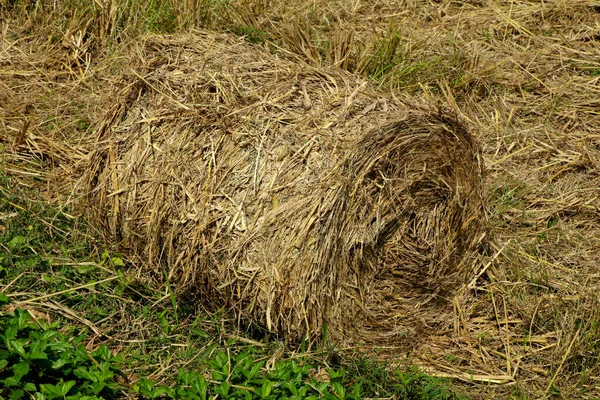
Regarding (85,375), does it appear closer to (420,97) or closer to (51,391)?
(51,391)

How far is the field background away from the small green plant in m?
0.24

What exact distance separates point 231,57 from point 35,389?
2.11 metres

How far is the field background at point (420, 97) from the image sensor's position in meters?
4.13

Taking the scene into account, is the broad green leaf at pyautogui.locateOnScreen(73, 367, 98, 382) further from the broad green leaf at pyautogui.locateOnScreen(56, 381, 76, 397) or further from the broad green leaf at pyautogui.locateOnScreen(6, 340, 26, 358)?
the broad green leaf at pyautogui.locateOnScreen(6, 340, 26, 358)

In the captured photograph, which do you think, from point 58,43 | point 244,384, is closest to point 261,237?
point 244,384

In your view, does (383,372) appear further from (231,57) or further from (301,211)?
(231,57)

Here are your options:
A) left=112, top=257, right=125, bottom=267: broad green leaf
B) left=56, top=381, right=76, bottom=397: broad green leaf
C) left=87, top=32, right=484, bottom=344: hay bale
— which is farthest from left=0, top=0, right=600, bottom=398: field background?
left=56, top=381, right=76, bottom=397: broad green leaf

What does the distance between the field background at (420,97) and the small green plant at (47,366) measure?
0.24m

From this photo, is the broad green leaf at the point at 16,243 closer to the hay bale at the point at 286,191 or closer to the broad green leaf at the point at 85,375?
the hay bale at the point at 286,191

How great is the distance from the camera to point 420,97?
5.71 metres

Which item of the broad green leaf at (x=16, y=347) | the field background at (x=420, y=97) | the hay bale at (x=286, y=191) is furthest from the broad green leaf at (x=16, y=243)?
the broad green leaf at (x=16, y=347)

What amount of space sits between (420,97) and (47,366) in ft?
10.7

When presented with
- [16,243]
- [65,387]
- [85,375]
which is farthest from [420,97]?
[65,387]

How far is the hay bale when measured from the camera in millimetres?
3922
